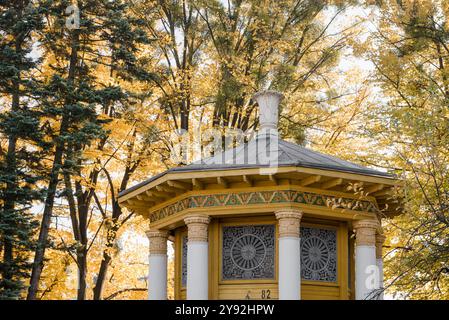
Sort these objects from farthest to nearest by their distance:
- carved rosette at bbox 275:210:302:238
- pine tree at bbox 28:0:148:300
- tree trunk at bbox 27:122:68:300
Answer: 1. pine tree at bbox 28:0:148:300
2. tree trunk at bbox 27:122:68:300
3. carved rosette at bbox 275:210:302:238

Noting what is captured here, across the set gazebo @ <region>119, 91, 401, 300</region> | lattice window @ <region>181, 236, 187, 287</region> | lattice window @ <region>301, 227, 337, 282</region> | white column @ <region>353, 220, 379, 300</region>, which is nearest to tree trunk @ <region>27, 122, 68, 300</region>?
lattice window @ <region>181, 236, 187, 287</region>

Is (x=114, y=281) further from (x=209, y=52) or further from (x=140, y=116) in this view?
(x=209, y=52)

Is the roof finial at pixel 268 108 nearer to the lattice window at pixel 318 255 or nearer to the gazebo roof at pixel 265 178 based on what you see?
the gazebo roof at pixel 265 178

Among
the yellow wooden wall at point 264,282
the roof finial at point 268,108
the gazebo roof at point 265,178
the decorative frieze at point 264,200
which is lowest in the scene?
the yellow wooden wall at point 264,282

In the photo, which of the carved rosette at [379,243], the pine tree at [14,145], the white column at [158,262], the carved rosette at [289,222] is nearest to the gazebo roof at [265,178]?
the carved rosette at [289,222]

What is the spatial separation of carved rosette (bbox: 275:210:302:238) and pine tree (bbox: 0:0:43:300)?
7.65 meters

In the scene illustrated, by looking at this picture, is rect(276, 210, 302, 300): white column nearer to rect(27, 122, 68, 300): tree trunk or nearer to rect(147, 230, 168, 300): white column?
rect(147, 230, 168, 300): white column

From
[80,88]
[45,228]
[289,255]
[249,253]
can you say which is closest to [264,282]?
[249,253]

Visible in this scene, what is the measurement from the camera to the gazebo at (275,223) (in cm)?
1334

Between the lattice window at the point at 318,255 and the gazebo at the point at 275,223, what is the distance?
2 cm

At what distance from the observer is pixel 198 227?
13750 mm

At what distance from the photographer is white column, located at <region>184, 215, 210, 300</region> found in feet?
44.3

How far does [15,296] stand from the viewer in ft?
60.0

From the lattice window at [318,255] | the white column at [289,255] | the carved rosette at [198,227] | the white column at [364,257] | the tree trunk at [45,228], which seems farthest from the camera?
the tree trunk at [45,228]
